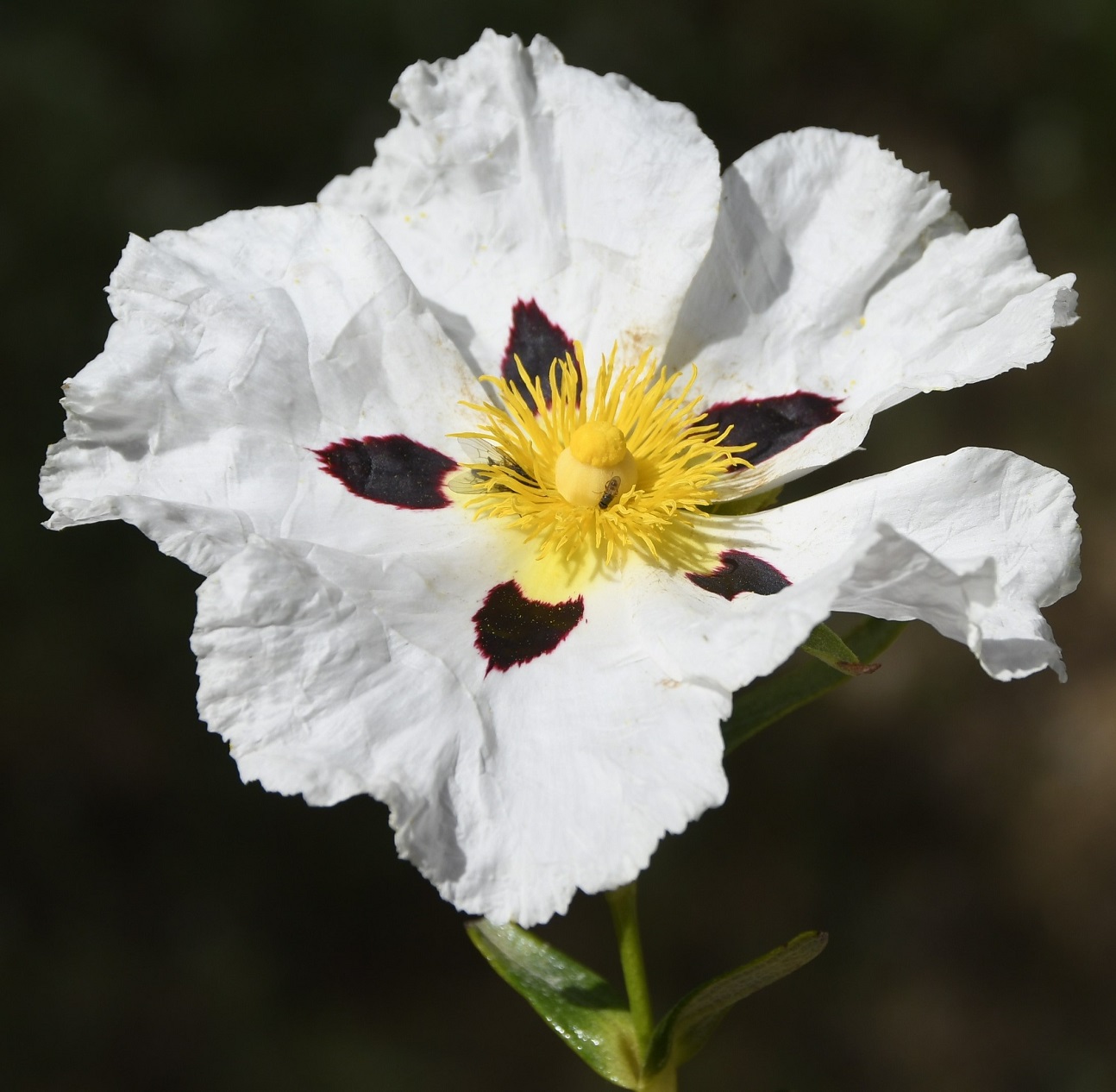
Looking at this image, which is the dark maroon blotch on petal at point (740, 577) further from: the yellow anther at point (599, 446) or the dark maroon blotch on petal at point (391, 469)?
the dark maroon blotch on petal at point (391, 469)

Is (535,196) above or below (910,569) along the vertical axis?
above

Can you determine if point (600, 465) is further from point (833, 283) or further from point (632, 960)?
point (632, 960)

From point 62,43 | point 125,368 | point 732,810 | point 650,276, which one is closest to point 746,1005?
point 732,810

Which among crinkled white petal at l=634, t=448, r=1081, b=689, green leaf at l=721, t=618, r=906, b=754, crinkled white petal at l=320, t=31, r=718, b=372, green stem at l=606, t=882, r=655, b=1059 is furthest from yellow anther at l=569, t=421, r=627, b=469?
green stem at l=606, t=882, r=655, b=1059

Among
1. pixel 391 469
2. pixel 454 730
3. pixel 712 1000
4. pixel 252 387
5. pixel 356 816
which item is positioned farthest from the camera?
pixel 356 816

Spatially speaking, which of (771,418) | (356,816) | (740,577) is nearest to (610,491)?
(740,577)

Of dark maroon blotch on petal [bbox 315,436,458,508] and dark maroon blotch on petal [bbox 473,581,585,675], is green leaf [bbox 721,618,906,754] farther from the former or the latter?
dark maroon blotch on petal [bbox 315,436,458,508]

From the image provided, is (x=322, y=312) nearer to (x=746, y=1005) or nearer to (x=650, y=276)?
(x=650, y=276)
